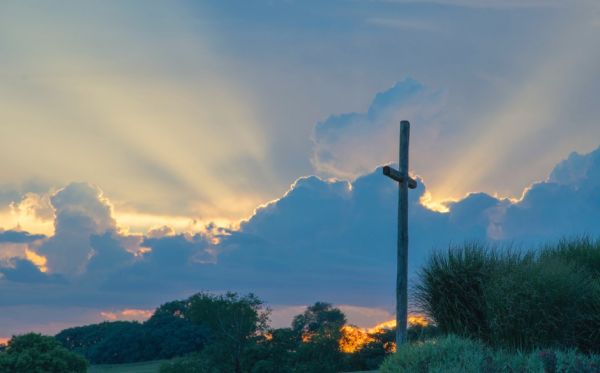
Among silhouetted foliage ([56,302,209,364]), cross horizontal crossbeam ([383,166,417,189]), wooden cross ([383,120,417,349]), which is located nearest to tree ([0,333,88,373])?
wooden cross ([383,120,417,349])

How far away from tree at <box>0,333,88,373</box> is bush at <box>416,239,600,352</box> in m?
20.0

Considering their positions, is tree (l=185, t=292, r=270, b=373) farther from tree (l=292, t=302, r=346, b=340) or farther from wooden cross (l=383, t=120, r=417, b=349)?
wooden cross (l=383, t=120, r=417, b=349)

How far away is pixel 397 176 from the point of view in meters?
25.5

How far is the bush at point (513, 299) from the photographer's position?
22562 millimetres

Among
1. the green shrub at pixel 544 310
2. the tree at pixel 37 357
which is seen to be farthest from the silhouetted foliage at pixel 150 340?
the green shrub at pixel 544 310

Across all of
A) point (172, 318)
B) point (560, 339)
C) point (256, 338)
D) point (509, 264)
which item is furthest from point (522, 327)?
point (172, 318)

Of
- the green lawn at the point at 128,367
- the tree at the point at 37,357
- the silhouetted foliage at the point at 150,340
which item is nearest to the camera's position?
the tree at the point at 37,357

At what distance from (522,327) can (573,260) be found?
4.33 m

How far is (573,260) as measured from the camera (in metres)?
25.7

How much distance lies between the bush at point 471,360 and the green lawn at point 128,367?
5782cm

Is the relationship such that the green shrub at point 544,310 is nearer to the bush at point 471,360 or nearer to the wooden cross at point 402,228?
the bush at point 471,360

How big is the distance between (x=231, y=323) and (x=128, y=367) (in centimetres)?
2159

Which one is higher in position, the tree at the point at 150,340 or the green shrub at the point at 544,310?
the tree at the point at 150,340

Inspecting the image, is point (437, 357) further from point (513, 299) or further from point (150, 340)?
point (150, 340)
